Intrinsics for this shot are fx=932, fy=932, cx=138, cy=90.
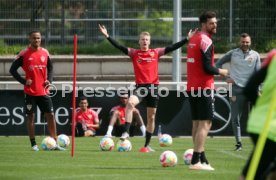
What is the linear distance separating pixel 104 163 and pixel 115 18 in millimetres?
13648

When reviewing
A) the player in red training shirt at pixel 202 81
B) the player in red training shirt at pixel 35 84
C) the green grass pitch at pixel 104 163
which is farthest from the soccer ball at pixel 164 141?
the player in red training shirt at pixel 202 81

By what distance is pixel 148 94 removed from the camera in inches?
680

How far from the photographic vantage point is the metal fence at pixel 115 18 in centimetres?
2784

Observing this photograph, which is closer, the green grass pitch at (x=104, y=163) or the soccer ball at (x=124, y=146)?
the green grass pitch at (x=104, y=163)

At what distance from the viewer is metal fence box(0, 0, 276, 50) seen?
27844 mm

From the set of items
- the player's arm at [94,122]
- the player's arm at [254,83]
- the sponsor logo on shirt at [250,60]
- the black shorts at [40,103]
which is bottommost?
the player's arm at [94,122]

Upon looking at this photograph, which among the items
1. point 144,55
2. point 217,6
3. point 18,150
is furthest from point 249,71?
point 217,6

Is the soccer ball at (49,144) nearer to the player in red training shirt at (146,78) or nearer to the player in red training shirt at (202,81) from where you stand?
the player in red training shirt at (146,78)

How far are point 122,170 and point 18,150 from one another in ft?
14.8

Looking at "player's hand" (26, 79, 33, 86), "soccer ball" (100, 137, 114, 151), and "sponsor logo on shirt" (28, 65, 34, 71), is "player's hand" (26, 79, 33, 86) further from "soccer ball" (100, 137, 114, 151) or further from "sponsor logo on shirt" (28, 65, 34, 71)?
"soccer ball" (100, 137, 114, 151)

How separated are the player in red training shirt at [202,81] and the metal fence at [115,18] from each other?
46.0ft

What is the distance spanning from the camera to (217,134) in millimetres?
22859

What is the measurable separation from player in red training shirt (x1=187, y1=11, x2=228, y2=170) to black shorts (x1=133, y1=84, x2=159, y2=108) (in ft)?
11.2

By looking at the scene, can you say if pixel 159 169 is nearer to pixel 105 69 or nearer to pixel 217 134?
pixel 217 134
